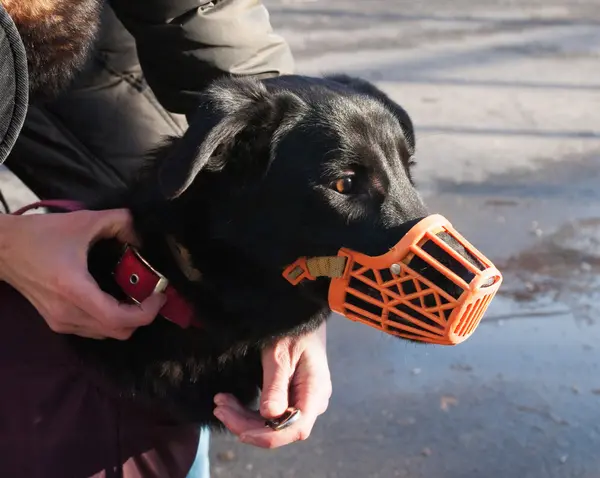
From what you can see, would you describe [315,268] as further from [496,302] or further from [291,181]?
[496,302]

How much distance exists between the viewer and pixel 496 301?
10.8 ft

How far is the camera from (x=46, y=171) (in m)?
2.35

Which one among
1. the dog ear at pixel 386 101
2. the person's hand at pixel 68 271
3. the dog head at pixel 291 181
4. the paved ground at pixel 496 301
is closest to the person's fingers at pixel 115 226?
the person's hand at pixel 68 271

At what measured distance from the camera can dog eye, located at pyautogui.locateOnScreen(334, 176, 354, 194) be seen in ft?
5.12

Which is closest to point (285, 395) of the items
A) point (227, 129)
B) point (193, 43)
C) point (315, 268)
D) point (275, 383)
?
point (275, 383)

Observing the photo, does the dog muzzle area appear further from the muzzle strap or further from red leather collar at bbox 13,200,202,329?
red leather collar at bbox 13,200,202,329

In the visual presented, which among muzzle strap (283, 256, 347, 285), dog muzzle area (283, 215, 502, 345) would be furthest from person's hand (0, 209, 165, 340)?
dog muzzle area (283, 215, 502, 345)

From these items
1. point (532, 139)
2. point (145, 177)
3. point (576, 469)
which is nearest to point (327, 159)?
point (145, 177)

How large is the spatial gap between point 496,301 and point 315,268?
72.8 inches

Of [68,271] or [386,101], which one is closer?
[68,271]

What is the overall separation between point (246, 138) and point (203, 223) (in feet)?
0.58

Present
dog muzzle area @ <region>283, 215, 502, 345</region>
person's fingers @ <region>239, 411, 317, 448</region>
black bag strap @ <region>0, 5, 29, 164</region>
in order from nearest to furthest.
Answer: black bag strap @ <region>0, 5, 29, 164</region> < dog muzzle area @ <region>283, 215, 502, 345</region> < person's fingers @ <region>239, 411, 317, 448</region>

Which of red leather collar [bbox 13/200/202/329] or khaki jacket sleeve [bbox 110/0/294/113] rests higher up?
khaki jacket sleeve [bbox 110/0/294/113]

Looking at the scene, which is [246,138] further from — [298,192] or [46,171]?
[46,171]
